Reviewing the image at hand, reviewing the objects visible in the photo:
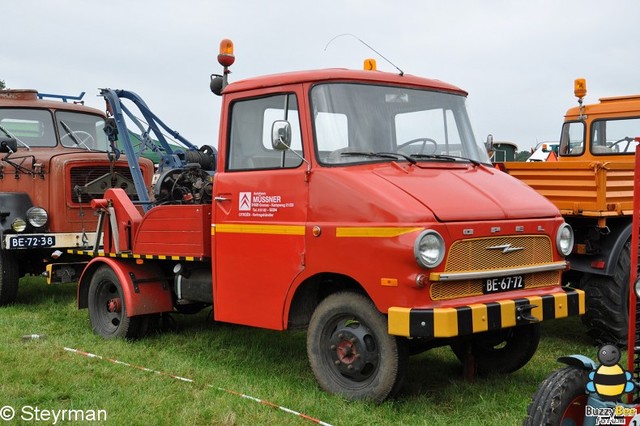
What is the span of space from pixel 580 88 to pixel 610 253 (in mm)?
4035

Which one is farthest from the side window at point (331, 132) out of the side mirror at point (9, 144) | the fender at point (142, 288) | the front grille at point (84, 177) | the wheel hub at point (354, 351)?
the side mirror at point (9, 144)

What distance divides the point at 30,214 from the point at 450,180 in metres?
5.87

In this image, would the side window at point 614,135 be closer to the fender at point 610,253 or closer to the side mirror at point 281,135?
the fender at point 610,253

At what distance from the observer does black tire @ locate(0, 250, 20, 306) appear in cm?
917

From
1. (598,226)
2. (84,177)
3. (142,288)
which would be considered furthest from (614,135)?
(84,177)

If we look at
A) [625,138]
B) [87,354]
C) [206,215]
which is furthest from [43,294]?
[625,138]

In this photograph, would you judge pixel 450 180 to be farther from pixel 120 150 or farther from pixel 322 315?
pixel 120 150

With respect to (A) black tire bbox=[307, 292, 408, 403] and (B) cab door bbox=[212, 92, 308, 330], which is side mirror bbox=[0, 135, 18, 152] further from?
(A) black tire bbox=[307, 292, 408, 403]

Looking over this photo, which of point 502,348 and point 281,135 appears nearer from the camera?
point 281,135

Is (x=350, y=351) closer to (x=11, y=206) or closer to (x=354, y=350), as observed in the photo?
(x=354, y=350)

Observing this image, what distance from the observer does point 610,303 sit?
22.4ft

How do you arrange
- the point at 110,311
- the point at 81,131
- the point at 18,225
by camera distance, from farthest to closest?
the point at 81,131 → the point at 18,225 → the point at 110,311

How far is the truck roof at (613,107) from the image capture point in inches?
380

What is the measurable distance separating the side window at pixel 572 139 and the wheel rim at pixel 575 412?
268 inches
